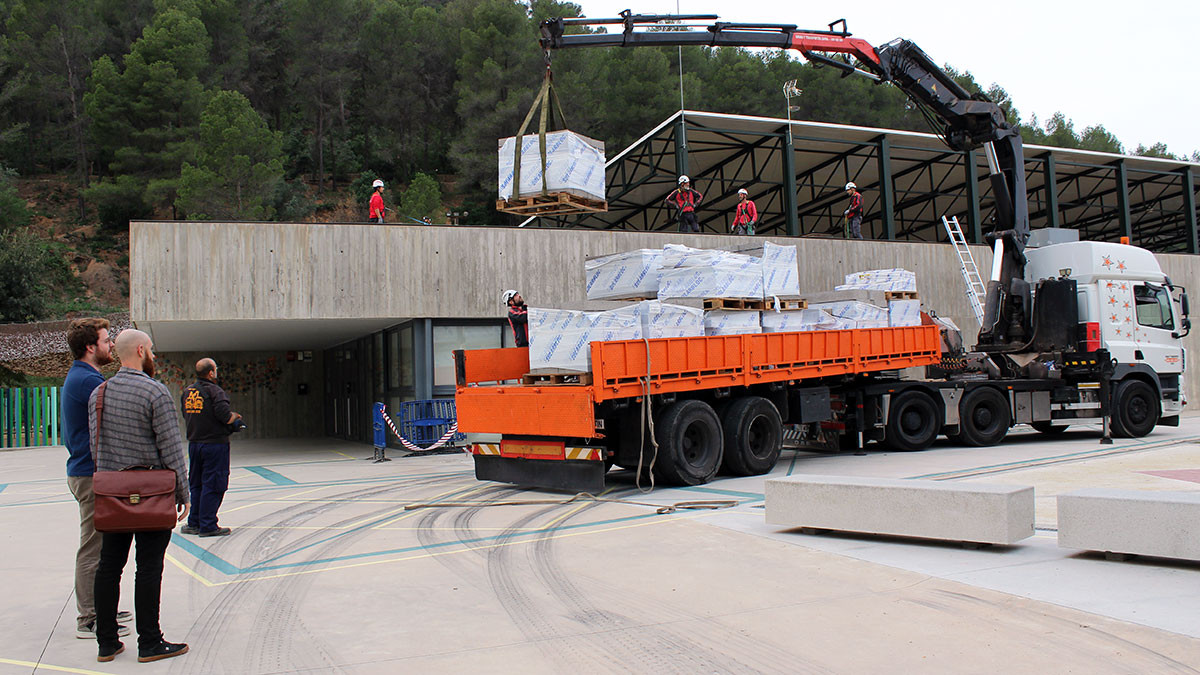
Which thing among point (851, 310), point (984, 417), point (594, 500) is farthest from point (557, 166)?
point (984, 417)

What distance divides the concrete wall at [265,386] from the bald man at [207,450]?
1709 centimetres

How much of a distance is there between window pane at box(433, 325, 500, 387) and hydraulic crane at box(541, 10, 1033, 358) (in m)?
5.93

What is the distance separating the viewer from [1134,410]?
15.6m

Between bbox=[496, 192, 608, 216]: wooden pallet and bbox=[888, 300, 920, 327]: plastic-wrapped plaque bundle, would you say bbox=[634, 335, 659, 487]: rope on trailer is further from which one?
bbox=[888, 300, 920, 327]: plastic-wrapped plaque bundle

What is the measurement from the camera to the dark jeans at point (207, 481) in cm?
859

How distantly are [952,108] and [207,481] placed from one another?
14.7 m

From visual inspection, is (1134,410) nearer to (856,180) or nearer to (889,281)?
(889,281)

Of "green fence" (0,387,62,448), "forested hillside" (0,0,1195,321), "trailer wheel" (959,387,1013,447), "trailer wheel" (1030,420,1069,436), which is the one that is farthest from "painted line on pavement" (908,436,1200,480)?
"forested hillside" (0,0,1195,321)

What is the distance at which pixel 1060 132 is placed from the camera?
270 ft

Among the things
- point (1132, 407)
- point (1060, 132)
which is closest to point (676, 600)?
point (1132, 407)

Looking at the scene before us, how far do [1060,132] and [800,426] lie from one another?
81.8 m

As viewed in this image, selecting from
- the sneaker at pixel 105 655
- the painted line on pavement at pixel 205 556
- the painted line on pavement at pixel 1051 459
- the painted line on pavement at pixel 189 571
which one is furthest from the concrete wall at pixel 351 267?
the sneaker at pixel 105 655

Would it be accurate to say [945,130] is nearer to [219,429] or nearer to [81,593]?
[219,429]

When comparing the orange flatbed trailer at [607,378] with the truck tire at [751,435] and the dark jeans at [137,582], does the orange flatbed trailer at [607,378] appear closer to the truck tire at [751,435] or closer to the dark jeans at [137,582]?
the truck tire at [751,435]
